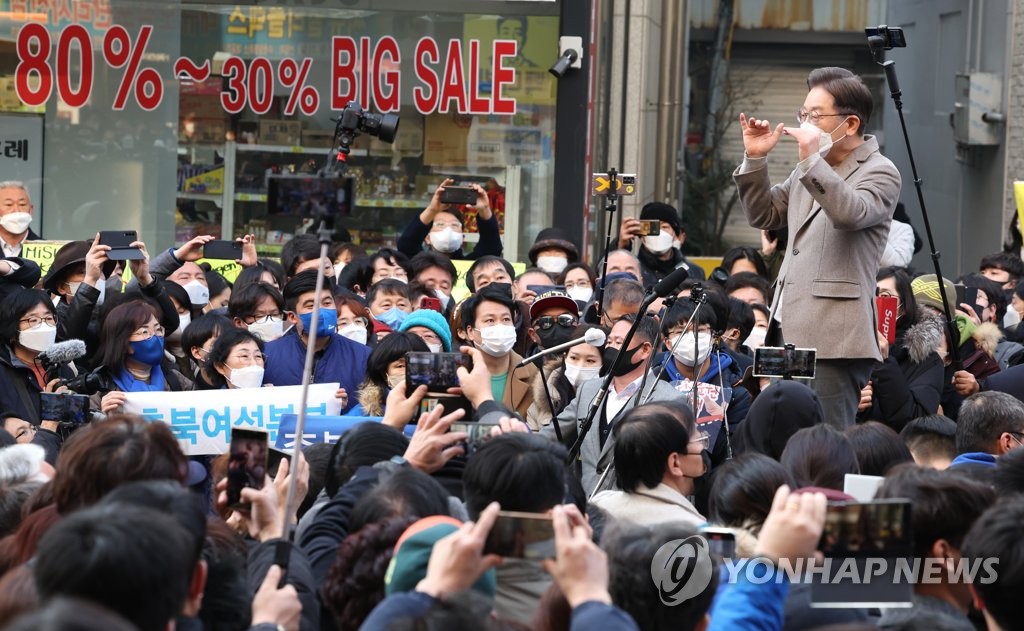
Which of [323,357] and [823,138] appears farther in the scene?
[323,357]

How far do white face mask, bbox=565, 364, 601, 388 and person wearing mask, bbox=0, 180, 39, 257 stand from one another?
14.6 feet

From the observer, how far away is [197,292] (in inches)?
367

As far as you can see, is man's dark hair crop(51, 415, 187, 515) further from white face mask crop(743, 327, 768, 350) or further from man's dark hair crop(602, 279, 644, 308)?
white face mask crop(743, 327, 768, 350)

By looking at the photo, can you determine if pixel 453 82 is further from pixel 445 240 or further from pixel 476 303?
pixel 476 303

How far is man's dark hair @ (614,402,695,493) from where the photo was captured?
16.0 feet

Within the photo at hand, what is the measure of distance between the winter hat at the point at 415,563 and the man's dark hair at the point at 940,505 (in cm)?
113

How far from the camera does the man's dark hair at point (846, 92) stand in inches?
245

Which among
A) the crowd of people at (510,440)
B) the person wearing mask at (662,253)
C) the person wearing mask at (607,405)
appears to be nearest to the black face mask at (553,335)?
the crowd of people at (510,440)

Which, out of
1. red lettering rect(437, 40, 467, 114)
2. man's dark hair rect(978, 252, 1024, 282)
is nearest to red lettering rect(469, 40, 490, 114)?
red lettering rect(437, 40, 467, 114)

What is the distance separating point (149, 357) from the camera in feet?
23.8

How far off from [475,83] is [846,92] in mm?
8184

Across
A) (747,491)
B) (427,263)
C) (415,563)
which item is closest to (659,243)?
(427,263)

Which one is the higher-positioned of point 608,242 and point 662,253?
point 608,242

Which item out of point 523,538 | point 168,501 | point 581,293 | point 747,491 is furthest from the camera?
point 581,293
